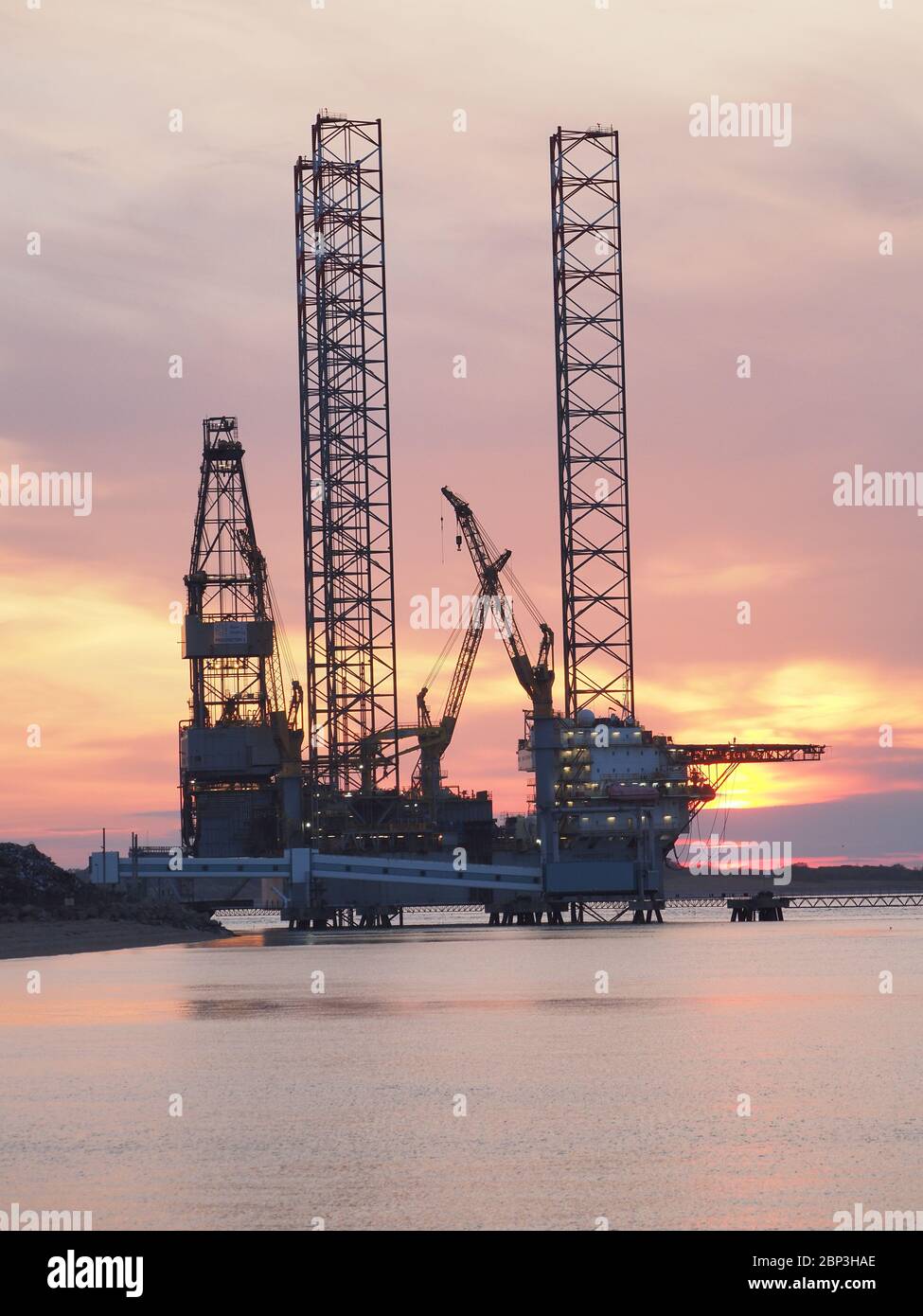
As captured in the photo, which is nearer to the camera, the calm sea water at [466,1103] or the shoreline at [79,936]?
the calm sea water at [466,1103]

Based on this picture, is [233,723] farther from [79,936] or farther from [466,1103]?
[466,1103]

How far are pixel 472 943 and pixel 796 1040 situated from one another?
245 feet

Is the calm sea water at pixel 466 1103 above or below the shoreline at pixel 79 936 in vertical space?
above

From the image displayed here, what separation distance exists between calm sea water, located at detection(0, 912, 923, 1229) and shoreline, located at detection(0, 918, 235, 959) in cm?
3509

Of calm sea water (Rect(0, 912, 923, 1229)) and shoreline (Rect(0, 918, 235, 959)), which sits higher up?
calm sea water (Rect(0, 912, 923, 1229))

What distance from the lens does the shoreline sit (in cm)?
10931

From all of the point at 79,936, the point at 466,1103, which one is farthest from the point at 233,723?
the point at 466,1103

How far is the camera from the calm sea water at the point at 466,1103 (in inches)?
1006

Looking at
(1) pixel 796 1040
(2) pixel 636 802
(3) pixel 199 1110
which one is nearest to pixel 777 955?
(2) pixel 636 802

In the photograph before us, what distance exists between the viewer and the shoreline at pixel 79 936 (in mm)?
109312

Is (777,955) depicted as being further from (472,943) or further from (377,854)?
(377,854)

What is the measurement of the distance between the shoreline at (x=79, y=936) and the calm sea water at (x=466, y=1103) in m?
35.1

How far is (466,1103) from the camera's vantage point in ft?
116
